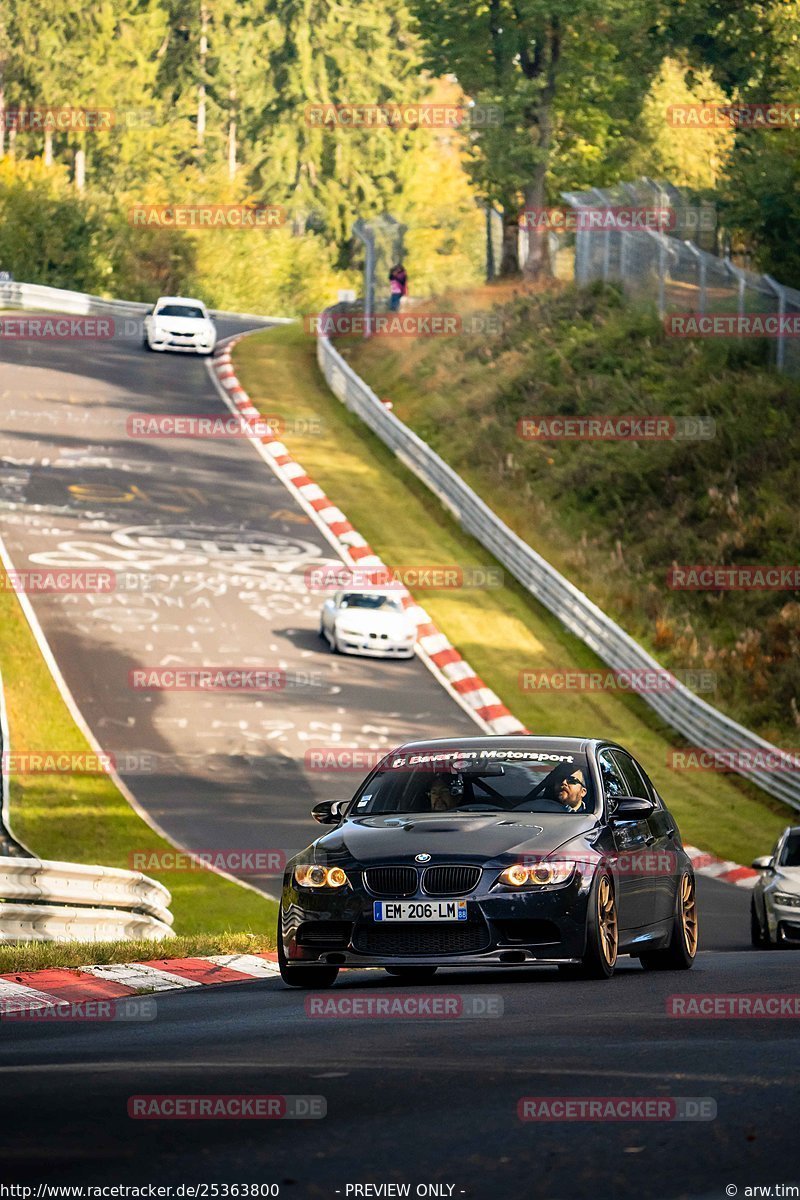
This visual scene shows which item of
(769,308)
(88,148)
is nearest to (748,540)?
(769,308)

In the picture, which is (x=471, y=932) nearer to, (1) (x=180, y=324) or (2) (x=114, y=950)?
(2) (x=114, y=950)

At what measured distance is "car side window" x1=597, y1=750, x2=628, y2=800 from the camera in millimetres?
11930

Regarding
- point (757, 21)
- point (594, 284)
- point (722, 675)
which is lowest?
point (722, 675)

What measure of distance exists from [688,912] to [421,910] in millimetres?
2768

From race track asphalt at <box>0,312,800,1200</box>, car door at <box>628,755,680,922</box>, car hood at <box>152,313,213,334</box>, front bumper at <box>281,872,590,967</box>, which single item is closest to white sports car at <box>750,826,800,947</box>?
race track asphalt at <box>0,312,800,1200</box>

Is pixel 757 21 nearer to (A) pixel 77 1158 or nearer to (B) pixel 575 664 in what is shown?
(B) pixel 575 664

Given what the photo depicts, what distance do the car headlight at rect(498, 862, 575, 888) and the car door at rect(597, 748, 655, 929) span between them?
29.3 inches

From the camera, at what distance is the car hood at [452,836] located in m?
Answer: 10.7

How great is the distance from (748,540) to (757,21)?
27.7 meters

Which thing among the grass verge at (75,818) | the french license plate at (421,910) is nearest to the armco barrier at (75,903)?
the grass verge at (75,818)

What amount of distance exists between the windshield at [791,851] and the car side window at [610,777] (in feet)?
16.5

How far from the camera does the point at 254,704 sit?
26.9m

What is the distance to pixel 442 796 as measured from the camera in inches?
459

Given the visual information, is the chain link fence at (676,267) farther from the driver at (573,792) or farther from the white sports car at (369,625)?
the driver at (573,792)
